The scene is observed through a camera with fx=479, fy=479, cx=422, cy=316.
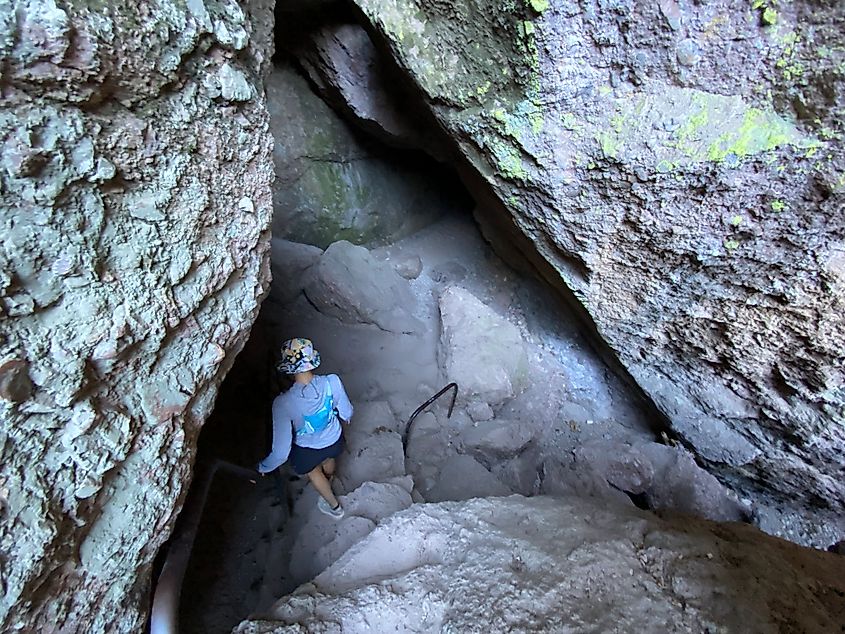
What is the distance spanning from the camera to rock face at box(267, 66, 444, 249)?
3371 millimetres

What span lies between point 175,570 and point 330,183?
9.76 ft

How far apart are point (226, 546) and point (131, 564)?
1.40 m

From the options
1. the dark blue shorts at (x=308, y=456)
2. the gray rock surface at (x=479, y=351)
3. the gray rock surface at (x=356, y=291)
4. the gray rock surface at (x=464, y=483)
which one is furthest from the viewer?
the gray rock surface at (x=356, y=291)

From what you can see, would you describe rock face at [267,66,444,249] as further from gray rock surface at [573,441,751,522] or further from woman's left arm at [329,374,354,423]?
gray rock surface at [573,441,751,522]

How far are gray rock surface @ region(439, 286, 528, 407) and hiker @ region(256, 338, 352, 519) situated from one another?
3.47 feet

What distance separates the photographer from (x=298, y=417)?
2.02m

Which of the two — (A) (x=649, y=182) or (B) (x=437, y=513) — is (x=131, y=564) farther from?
(A) (x=649, y=182)

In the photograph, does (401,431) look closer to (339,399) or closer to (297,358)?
(339,399)

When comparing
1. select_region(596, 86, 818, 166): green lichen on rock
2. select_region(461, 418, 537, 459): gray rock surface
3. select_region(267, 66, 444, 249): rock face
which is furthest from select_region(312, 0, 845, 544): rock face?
select_region(267, 66, 444, 249): rock face

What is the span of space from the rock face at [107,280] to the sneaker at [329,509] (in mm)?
1214

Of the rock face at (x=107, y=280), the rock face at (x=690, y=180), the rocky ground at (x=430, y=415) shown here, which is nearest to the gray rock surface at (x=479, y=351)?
the rocky ground at (x=430, y=415)

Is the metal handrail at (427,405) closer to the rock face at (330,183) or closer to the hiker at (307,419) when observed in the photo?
the hiker at (307,419)

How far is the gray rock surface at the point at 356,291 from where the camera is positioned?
10.8ft

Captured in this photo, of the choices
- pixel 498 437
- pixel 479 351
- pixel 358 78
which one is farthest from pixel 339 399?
pixel 358 78
